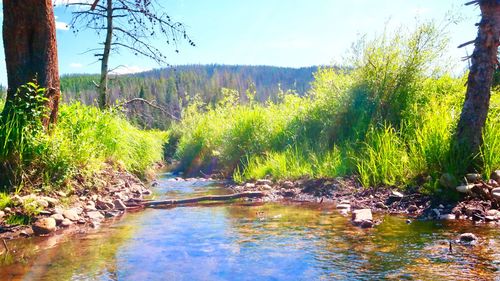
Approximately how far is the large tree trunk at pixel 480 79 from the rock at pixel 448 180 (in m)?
0.48

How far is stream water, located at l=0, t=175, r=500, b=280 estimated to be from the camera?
4.39 m


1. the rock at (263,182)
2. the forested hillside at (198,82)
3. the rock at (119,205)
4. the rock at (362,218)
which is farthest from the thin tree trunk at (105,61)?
the forested hillside at (198,82)

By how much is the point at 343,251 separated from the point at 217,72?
424 ft

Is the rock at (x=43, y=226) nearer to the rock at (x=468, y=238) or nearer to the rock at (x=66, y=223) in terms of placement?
the rock at (x=66, y=223)

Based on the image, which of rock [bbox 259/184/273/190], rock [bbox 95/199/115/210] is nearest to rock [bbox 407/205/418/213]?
rock [bbox 259/184/273/190]

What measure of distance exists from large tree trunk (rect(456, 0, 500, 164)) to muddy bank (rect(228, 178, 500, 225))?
2.50 ft

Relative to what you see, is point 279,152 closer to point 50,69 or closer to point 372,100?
point 372,100

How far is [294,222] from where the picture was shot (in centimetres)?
684

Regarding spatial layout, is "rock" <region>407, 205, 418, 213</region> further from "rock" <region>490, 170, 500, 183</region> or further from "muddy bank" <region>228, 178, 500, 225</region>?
"rock" <region>490, 170, 500, 183</region>

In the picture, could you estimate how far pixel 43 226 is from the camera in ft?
20.5

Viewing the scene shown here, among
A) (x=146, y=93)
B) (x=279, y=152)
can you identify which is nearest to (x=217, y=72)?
(x=146, y=93)

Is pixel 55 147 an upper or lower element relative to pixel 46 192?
upper

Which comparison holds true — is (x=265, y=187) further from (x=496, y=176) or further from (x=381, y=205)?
(x=496, y=176)

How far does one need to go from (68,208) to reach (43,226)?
0.96 m
